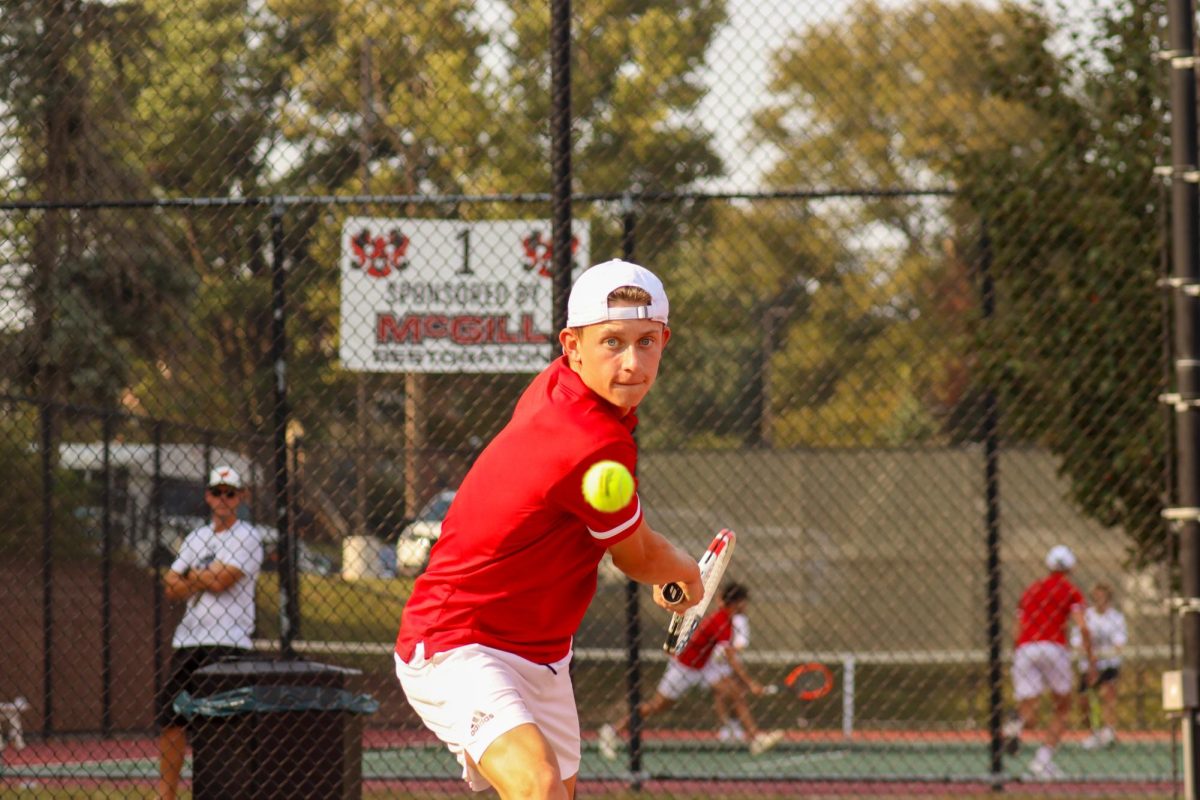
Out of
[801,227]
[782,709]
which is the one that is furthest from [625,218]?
[801,227]

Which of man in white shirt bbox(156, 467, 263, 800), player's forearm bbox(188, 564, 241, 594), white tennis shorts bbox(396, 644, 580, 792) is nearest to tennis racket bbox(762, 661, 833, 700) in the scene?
man in white shirt bbox(156, 467, 263, 800)

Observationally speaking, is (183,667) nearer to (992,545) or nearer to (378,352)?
(378,352)

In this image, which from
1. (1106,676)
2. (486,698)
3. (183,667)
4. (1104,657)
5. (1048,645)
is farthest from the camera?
(1106,676)

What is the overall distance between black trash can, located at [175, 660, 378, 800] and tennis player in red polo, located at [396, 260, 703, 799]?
95.8 inches

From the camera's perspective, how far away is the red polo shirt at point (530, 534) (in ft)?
11.1

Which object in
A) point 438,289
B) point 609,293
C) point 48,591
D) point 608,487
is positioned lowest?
point 48,591

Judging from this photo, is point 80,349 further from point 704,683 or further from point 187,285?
point 704,683

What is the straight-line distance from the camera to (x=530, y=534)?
11.4ft

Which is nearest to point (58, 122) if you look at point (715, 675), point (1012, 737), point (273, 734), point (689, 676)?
point (273, 734)

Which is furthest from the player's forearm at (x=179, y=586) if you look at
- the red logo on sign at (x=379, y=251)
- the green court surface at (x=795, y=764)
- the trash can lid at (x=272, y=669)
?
the red logo on sign at (x=379, y=251)

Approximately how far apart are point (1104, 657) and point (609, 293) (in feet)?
31.0

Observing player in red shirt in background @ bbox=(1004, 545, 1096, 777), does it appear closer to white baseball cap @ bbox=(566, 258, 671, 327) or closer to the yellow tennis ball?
white baseball cap @ bbox=(566, 258, 671, 327)

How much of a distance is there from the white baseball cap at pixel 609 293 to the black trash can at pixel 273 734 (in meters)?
A: 3.00

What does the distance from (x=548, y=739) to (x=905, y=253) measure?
2061 cm
